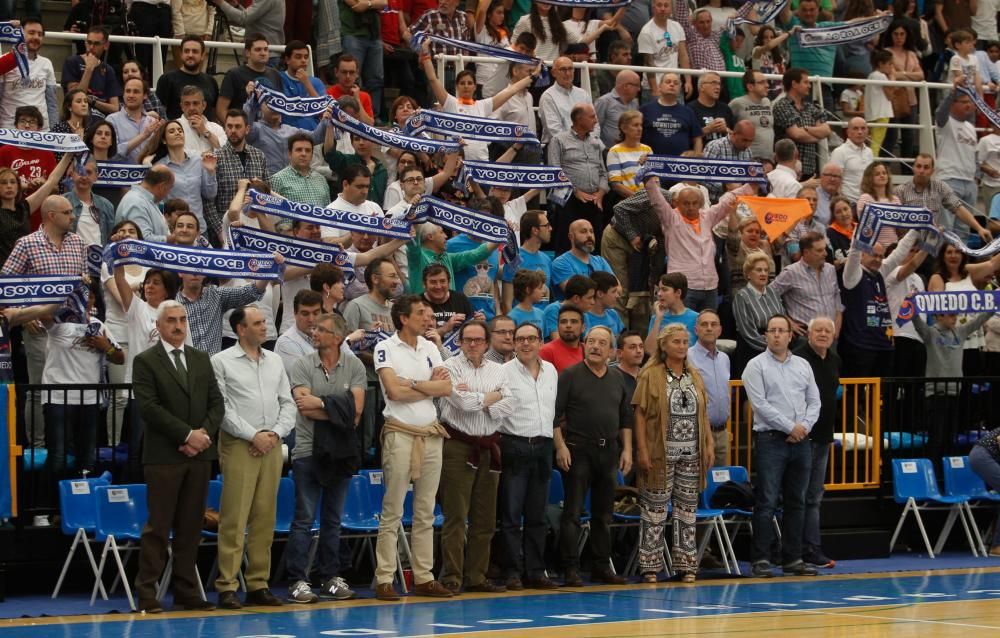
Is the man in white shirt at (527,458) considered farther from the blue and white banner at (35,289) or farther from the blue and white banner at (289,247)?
the blue and white banner at (35,289)

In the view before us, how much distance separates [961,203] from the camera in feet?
65.5

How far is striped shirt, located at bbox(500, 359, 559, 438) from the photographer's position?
524 inches

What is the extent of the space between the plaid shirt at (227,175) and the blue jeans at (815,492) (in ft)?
18.7

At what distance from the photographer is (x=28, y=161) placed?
51.5ft

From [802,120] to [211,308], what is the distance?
9.40m

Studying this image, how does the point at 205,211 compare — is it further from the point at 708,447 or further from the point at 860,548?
the point at 860,548

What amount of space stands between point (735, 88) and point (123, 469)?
11050 mm

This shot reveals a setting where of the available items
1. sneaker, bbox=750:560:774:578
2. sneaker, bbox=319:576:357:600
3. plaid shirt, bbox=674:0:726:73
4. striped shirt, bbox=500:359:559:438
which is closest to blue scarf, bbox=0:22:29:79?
striped shirt, bbox=500:359:559:438

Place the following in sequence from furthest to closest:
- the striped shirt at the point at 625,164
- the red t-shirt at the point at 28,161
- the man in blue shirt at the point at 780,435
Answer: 1. the striped shirt at the point at 625,164
2. the red t-shirt at the point at 28,161
3. the man in blue shirt at the point at 780,435

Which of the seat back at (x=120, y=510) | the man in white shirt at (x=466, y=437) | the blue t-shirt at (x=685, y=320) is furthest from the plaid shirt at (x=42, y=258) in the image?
the blue t-shirt at (x=685, y=320)

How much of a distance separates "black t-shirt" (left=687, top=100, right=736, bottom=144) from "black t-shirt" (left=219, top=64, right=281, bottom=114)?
496cm

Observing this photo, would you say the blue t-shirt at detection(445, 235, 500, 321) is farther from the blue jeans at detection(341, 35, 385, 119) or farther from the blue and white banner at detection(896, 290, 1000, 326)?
the blue jeans at detection(341, 35, 385, 119)

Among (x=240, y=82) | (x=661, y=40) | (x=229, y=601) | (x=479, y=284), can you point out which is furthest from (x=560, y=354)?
(x=661, y=40)

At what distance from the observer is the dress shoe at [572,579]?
13688mm
